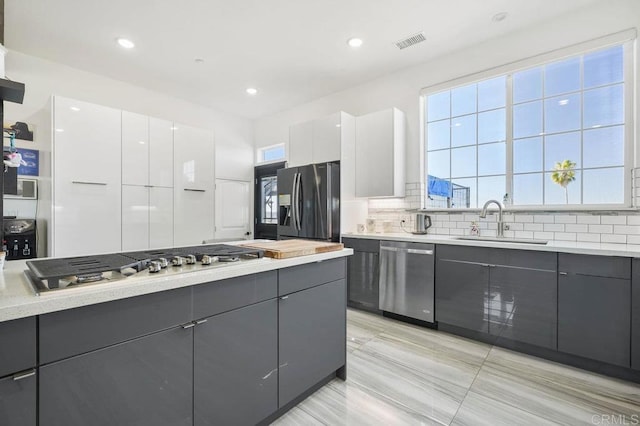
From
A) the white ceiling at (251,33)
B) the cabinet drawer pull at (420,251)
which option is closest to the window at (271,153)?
the white ceiling at (251,33)

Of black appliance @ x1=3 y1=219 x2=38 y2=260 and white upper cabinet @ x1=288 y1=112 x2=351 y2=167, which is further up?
white upper cabinet @ x1=288 y1=112 x2=351 y2=167

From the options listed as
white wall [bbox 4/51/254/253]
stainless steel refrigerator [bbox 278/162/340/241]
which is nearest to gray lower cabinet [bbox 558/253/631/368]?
stainless steel refrigerator [bbox 278/162/340/241]

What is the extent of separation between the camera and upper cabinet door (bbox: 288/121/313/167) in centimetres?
394

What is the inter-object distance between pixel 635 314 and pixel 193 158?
451 centimetres

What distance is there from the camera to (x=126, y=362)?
1060 millimetres

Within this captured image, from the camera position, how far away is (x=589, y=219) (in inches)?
102

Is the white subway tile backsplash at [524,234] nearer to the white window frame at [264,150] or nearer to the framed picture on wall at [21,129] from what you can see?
the white window frame at [264,150]

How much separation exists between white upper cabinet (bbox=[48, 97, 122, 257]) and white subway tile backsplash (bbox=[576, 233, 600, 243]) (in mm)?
4533

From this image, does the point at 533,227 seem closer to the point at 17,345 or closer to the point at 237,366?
the point at 237,366

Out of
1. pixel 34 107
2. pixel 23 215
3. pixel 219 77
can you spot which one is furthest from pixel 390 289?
pixel 34 107

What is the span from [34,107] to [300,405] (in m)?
4.03

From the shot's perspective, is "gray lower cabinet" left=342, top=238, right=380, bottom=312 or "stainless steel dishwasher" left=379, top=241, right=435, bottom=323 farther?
"gray lower cabinet" left=342, top=238, right=380, bottom=312

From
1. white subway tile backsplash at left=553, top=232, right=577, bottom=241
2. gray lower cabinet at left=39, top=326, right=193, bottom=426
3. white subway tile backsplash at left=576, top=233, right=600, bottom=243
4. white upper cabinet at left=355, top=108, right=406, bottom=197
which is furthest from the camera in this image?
white upper cabinet at left=355, top=108, right=406, bottom=197

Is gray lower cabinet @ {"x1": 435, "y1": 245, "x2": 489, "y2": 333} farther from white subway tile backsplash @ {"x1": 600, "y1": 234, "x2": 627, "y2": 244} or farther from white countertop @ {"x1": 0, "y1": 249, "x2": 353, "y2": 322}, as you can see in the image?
white countertop @ {"x1": 0, "y1": 249, "x2": 353, "y2": 322}
